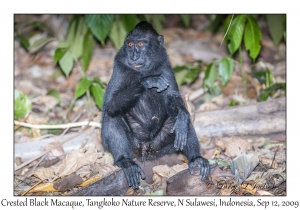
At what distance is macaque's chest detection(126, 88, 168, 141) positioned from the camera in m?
6.46

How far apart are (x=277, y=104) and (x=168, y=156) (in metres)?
2.46

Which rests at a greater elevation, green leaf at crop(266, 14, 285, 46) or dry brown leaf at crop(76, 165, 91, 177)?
green leaf at crop(266, 14, 285, 46)

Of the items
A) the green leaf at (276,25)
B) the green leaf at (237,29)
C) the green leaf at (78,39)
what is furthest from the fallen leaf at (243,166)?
the green leaf at (78,39)

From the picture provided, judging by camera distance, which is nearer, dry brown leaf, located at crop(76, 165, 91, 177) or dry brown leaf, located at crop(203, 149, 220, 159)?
dry brown leaf, located at crop(76, 165, 91, 177)

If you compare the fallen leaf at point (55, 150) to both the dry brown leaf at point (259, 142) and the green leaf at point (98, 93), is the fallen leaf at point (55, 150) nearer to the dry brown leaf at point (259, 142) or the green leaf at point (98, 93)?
the green leaf at point (98, 93)

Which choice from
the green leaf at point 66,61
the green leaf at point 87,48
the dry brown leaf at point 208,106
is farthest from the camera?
the green leaf at point 87,48

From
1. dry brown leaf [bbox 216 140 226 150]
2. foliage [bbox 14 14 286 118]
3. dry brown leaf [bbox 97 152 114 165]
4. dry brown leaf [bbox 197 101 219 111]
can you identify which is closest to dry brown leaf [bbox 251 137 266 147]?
dry brown leaf [bbox 216 140 226 150]

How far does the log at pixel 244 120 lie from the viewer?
7.75m

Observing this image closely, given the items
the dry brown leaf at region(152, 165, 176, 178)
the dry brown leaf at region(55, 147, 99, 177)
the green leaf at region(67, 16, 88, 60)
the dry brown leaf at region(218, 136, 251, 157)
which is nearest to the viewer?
the dry brown leaf at region(152, 165, 176, 178)

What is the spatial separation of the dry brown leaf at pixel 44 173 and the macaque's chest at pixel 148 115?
1381mm

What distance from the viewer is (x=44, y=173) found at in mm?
6680

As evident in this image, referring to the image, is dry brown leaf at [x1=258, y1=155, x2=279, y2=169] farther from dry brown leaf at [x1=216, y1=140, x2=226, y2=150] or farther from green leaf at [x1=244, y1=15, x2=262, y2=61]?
green leaf at [x1=244, y1=15, x2=262, y2=61]
